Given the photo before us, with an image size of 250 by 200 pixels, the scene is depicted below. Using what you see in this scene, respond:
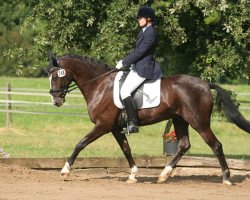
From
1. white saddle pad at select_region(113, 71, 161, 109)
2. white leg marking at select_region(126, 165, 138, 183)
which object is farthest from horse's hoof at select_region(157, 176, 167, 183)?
white saddle pad at select_region(113, 71, 161, 109)

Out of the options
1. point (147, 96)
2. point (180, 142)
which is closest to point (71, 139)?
point (180, 142)

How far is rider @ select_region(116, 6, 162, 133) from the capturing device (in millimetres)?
11859

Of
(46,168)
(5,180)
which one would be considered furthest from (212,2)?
(5,180)

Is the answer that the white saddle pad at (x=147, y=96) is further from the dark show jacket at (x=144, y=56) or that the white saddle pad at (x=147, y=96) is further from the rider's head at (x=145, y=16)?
the rider's head at (x=145, y=16)

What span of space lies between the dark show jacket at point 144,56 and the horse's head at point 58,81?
995 mm

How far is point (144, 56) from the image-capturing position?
1197cm

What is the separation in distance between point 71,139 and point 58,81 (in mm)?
11407

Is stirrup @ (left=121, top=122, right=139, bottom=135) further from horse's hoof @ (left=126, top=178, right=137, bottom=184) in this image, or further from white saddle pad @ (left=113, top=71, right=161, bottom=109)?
horse's hoof @ (left=126, top=178, right=137, bottom=184)

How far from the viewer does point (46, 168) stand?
1321 cm

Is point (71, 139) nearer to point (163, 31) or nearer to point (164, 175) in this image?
point (163, 31)

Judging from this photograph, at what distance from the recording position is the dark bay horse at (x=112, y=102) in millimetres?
12039

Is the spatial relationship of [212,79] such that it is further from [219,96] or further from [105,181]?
[105,181]

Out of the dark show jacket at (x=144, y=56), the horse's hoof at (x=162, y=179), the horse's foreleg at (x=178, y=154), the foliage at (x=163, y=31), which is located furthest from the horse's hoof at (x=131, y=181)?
the foliage at (x=163, y=31)

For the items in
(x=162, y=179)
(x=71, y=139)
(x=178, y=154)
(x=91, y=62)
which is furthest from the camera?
(x=71, y=139)
